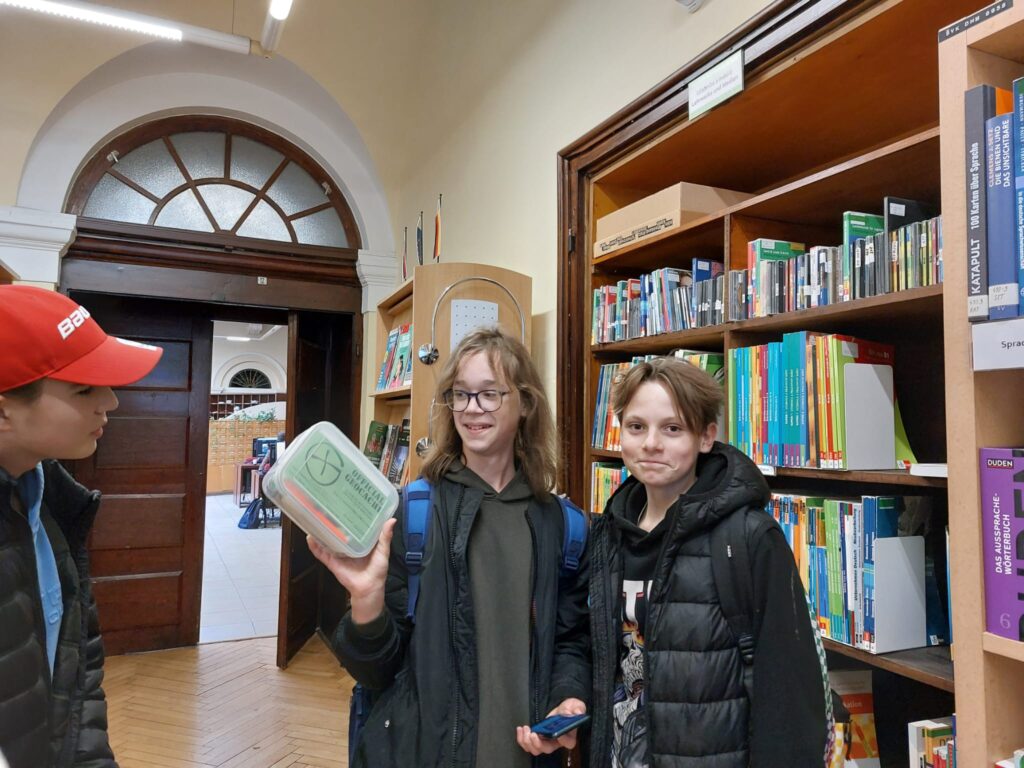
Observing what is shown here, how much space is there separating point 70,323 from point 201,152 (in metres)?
3.55

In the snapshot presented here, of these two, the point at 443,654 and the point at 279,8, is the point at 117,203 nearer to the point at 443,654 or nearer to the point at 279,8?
the point at 279,8

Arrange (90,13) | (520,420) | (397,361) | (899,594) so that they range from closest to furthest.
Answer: (899,594) → (520,420) → (90,13) → (397,361)

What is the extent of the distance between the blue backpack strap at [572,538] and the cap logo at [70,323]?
953 mm

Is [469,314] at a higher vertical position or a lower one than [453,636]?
higher

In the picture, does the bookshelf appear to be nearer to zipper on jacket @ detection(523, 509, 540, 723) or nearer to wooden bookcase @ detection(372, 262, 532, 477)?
zipper on jacket @ detection(523, 509, 540, 723)

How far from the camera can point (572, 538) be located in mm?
1338

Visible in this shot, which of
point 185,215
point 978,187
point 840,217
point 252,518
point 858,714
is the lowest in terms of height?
point 252,518

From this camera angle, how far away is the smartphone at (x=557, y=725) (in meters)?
1.10

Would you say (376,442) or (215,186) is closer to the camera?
(376,442)

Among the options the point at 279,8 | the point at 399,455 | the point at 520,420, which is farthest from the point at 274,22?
the point at 520,420

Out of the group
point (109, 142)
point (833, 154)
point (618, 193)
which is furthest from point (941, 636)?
point (109, 142)

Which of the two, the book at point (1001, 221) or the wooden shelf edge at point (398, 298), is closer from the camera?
the book at point (1001, 221)

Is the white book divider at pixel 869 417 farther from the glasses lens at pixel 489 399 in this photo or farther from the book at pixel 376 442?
the book at pixel 376 442

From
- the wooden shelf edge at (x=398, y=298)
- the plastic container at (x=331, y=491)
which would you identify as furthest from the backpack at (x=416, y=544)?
the wooden shelf edge at (x=398, y=298)
